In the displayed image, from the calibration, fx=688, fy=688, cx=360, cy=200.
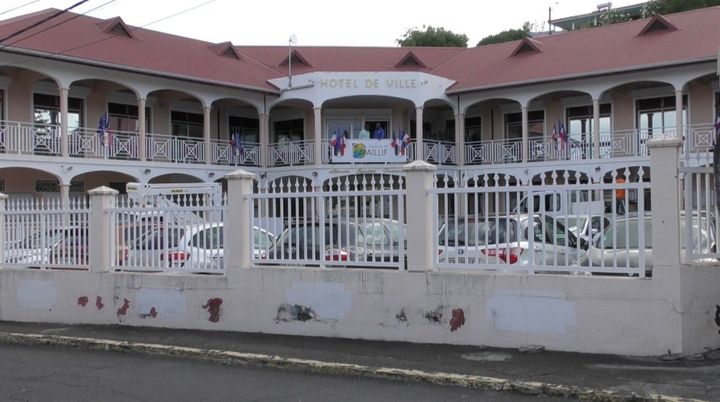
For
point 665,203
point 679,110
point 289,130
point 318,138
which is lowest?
point 665,203

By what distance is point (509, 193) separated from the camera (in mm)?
7754

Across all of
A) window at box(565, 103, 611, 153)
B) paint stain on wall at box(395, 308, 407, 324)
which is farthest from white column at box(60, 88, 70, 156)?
window at box(565, 103, 611, 153)

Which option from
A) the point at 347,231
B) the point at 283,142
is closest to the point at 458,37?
the point at 283,142

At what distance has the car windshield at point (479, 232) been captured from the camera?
7871 mm

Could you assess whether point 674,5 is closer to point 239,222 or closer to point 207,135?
point 207,135

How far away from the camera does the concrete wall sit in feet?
23.5

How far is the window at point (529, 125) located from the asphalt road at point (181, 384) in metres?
23.0

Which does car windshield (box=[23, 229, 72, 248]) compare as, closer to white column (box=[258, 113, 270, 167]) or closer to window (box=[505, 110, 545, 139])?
white column (box=[258, 113, 270, 167])

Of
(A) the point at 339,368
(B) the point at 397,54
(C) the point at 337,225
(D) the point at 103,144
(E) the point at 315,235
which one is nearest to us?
(A) the point at 339,368

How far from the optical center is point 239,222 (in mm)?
9328

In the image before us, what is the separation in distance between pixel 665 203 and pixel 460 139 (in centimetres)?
2145

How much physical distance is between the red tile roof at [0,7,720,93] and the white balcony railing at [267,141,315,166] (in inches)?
103

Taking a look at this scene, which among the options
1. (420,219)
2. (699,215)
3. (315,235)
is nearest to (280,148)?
(315,235)

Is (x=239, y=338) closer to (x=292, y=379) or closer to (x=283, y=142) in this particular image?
(x=292, y=379)
